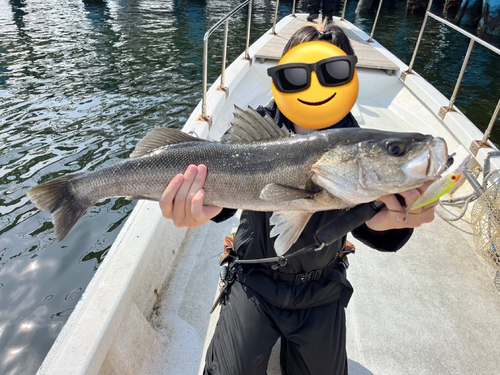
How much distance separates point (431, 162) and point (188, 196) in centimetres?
140

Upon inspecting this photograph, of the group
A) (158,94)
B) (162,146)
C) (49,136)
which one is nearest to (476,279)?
(162,146)

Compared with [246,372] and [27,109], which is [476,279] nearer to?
[246,372]

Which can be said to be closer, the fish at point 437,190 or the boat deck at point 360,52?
the fish at point 437,190

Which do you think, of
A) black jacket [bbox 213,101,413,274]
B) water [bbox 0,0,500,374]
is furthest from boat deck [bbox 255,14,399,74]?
black jacket [bbox 213,101,413,274]

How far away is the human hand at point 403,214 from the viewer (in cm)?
215

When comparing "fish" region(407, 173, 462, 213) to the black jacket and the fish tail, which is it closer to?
the black jacket

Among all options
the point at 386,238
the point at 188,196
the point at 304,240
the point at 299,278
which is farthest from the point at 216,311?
the point at 386,238

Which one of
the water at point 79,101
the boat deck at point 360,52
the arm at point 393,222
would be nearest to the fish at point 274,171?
the arm at point 393,222

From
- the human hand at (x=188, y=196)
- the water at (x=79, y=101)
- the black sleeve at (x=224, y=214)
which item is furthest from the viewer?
the water at (x=79, y=101)

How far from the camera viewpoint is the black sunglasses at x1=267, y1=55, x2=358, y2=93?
267cm

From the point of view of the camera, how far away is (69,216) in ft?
8.15

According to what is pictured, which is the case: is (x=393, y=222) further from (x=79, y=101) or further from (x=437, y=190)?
(x=79, y=101)

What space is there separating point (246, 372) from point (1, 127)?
953 centimetres

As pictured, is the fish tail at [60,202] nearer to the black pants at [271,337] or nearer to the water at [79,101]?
the black pants at [271,337]
